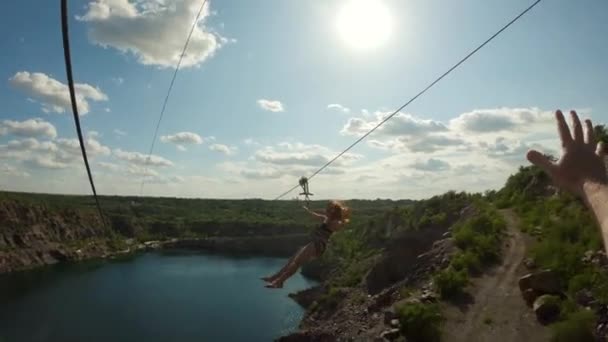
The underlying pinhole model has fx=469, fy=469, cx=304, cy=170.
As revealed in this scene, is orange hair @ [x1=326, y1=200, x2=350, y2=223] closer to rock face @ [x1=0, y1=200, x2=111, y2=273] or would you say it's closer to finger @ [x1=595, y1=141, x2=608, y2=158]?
finger @ [x1=595, y1=141, x2=608, y2=158]

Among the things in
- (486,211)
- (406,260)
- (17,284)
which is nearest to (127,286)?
(17,284)

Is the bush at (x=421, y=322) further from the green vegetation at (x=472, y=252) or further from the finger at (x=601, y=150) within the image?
the finger at (x=601, y=150)

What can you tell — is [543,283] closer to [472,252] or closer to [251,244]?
[472,252]

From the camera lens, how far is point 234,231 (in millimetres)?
99875

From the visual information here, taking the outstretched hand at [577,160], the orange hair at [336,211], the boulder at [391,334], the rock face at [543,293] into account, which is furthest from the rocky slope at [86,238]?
the outstretched hand at [577,160]

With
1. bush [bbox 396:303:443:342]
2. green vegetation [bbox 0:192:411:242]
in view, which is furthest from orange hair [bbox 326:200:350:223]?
green vegetation [bbox 0:192:411:242]

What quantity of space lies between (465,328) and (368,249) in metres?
31.7

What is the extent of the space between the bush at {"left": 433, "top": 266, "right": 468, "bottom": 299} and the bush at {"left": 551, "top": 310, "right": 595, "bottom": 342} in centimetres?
469

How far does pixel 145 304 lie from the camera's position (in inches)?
1725

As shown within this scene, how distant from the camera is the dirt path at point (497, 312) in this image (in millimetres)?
12852

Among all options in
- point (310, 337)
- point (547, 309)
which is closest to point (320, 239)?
point (547, 309)

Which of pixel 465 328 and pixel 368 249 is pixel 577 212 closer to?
pixel 465 328

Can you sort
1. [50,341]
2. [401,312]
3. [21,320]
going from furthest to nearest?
[21,320], [50,341], [401,312]

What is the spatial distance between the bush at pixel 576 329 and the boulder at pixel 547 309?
108 centimetres
